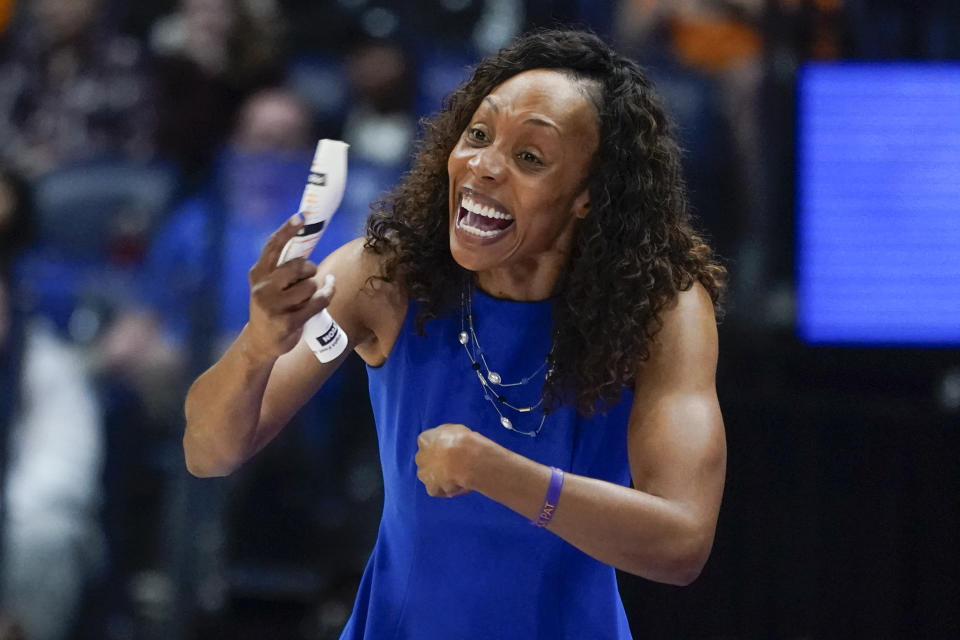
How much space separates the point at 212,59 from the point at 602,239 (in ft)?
7.58

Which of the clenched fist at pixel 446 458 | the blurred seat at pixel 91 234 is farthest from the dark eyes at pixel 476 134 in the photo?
the blurred seat at pixel 91 234

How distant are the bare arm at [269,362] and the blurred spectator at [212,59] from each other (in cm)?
197

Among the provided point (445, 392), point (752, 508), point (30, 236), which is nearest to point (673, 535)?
point (445, 392)

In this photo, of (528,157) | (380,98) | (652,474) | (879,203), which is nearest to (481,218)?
(528,157)

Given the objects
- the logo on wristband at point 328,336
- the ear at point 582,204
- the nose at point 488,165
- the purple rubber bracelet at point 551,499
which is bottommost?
the purple rubber bracelet at point 551,499

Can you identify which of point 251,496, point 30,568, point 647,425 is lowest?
point 30,568

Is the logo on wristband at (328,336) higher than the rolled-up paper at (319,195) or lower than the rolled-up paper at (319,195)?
lower

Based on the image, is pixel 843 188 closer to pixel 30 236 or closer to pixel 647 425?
pixel 647 425

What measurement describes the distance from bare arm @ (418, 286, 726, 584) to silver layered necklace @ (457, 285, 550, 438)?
0.17 m

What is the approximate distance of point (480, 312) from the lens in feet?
6.49

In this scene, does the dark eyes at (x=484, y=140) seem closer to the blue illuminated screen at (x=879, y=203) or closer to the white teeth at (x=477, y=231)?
the white teeth at (x=477, y=231)

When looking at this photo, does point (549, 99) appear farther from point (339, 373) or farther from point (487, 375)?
point (339, 373)

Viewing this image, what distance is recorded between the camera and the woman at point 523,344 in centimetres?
184

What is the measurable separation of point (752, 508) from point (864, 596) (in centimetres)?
40
